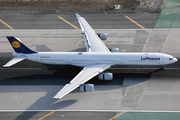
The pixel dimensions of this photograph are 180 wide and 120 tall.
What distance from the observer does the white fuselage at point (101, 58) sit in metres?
45.0

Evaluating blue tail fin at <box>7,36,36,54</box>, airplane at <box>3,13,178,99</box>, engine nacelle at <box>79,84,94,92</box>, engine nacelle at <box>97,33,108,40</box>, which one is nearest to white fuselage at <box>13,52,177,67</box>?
airplane at <box>3,13,178,99</box>

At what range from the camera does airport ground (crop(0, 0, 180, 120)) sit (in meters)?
40.3

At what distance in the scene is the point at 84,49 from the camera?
180ft

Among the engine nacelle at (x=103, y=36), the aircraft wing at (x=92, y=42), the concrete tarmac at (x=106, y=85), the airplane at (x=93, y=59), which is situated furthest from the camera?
the engine nacelle at (x=103, y=36)

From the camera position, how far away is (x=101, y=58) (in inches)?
1809

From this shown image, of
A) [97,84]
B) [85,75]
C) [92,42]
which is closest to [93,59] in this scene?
[85,75]

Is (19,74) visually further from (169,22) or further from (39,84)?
(169,22)

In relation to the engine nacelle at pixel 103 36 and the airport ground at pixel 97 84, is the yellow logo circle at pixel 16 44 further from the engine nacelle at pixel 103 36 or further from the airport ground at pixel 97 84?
the engine nacelle at pixel 103 36

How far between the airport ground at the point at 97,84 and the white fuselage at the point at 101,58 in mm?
2902

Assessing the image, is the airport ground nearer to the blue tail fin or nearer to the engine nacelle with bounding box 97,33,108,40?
the engine nacelle with bounding box 97,33,108,40

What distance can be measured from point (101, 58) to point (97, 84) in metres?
5.63

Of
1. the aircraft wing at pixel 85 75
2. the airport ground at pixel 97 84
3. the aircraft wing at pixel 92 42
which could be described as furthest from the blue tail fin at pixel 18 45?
the aircraft wing at pixel 92 42

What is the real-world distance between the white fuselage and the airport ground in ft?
9.52

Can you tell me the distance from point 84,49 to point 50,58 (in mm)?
10962
